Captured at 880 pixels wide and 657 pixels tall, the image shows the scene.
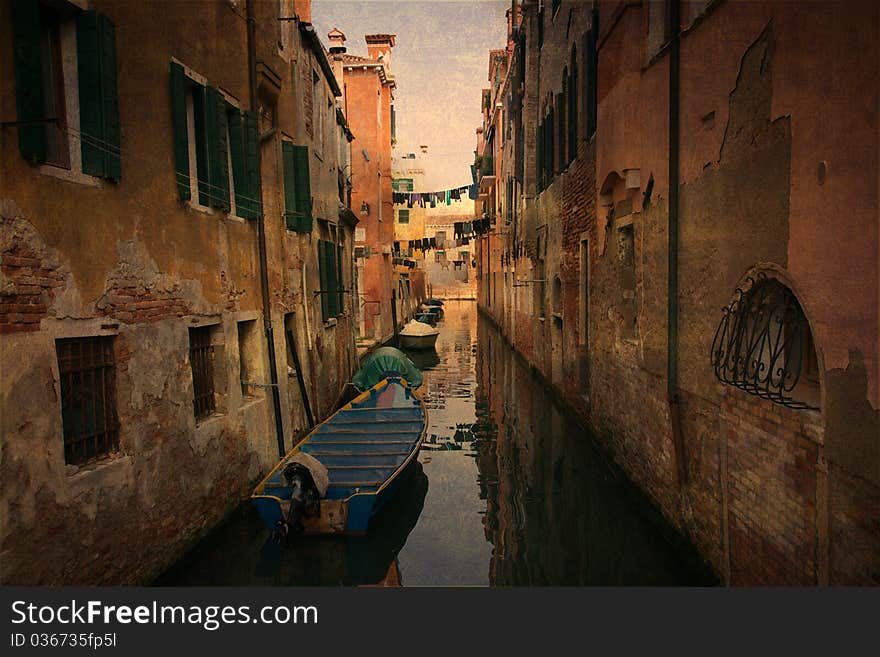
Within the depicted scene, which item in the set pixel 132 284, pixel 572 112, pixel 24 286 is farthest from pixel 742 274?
pixel 572 112

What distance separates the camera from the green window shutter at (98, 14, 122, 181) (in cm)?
496

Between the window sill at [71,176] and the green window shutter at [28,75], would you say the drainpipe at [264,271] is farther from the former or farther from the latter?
the green window shutter at [28,75]

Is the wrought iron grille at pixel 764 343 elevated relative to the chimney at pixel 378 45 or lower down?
lower down

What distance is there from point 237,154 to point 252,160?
8.2 inches

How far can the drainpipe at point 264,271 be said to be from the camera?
817cm

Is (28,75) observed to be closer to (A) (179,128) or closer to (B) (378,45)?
(A) (179,128)

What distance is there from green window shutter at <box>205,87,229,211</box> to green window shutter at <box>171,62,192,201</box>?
23.6 inches

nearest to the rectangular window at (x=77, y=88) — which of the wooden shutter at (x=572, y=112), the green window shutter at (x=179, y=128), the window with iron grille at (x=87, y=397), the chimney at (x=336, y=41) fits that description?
the green window shutter at (x=179, y=128)

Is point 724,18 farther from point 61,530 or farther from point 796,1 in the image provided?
point 61,530

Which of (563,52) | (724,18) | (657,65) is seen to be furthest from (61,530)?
(563,52)

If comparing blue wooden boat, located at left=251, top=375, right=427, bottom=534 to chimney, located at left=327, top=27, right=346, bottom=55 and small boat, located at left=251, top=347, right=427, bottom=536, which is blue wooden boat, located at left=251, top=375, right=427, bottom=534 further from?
chimney, located at left=327, top=27, right=346, bottom=55

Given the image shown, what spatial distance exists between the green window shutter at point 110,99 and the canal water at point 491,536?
361 centimetres

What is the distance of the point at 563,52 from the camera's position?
1287cm

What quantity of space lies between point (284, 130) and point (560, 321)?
6.87 m
